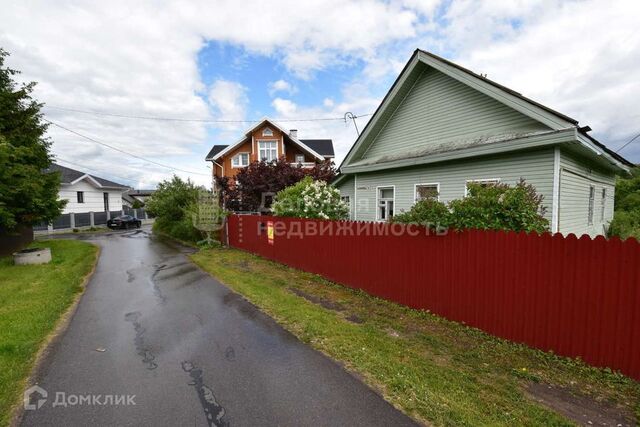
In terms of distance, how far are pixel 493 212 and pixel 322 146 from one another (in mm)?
31583

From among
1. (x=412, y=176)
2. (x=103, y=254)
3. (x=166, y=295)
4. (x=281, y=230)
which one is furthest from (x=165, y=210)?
(x=412, y=176)

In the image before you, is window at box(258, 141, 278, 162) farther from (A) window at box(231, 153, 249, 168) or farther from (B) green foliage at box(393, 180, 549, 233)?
(B) green foliage at box(393, 180, 549, 233)

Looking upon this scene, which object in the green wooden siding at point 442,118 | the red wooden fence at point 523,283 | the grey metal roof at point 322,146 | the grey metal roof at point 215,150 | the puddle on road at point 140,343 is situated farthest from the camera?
the grey metal roof at point 322,146

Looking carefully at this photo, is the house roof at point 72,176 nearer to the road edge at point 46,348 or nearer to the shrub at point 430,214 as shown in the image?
the road edge at point 46,348

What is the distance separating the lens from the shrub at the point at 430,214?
578 cm

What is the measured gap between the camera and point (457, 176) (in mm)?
9031

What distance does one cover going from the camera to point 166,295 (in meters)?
7.68

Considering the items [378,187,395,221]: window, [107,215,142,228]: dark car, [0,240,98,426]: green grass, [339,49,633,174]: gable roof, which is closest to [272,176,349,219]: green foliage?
[378,187,395,221]: window

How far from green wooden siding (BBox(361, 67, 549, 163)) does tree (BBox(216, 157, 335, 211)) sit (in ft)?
21.6

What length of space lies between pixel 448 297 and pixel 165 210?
18142mm

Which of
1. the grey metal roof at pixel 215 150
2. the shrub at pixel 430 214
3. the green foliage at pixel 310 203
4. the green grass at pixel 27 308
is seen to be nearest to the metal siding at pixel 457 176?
the green foliage at pixel 310 203

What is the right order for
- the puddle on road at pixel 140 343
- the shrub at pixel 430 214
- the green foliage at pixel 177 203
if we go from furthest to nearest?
the green foliage at pixel 177 203 → the shrub at pixel 430 214 → the puddle on road at pixel 140 343

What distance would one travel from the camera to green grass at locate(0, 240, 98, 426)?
12.7 feet

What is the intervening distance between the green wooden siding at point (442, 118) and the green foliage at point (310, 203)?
2948 millimetres
